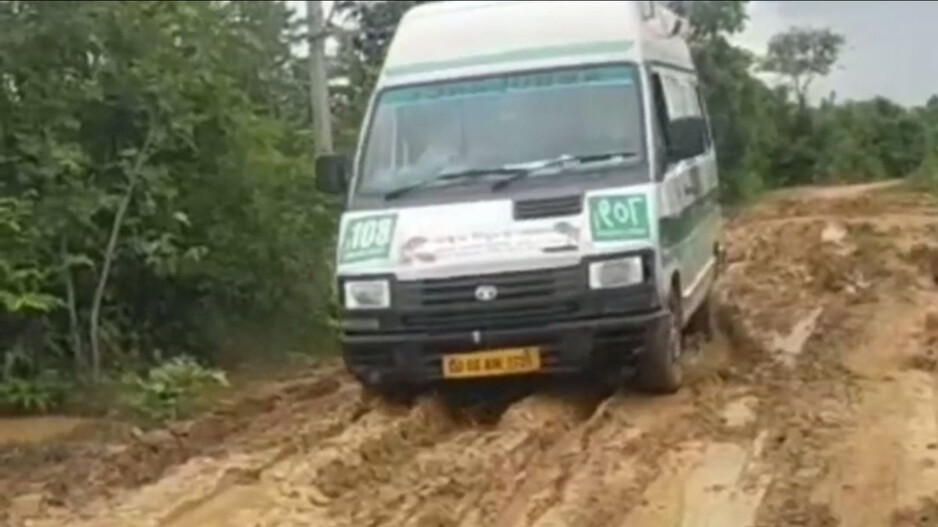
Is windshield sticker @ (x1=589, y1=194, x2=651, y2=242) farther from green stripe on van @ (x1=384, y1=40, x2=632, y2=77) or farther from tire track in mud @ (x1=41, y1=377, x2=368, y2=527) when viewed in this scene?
tire track in mud @ (x1=41, y1=377, x2=368, y2=527)

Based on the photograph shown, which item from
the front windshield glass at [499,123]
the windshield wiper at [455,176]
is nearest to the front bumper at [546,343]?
the windshield wiper at [455,176]

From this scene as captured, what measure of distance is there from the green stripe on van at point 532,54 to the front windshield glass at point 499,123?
0.14m

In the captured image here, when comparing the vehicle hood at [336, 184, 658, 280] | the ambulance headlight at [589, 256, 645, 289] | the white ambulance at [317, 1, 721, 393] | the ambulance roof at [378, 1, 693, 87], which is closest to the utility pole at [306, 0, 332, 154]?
the ambulance roof at [378, 1, 693, 87]

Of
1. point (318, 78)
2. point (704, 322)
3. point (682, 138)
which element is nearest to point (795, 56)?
point (318, 78)

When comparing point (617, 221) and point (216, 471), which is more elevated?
point (617, 221)

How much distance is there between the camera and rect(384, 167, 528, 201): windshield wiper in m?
10.8

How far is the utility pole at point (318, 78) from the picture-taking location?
18266 mm

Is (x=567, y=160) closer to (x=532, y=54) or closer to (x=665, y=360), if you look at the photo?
(x=532, y=54)

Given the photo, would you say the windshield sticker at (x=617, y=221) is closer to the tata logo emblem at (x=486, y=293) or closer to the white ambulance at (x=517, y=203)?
the white ambulance at (x=517, y=203)

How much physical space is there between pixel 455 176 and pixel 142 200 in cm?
→ 362

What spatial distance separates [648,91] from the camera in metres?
11.3

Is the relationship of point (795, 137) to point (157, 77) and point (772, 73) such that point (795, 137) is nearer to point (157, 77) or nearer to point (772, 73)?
point (772, 73)

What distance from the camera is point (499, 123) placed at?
11211 millimetres

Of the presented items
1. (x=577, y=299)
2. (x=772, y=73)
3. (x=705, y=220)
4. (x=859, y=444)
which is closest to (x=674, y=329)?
(x=577, y=299)
